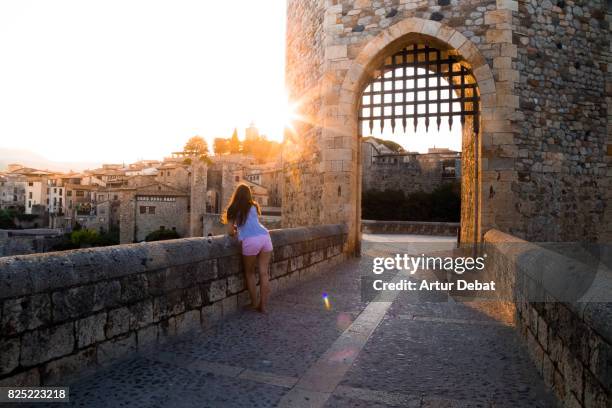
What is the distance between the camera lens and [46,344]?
2.19 meters

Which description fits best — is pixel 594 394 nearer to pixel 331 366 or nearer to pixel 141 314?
pixel 331 366

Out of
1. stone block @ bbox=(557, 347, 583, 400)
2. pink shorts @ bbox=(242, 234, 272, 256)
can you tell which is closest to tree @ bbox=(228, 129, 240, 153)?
pink shorts @ bbox=(242, 234, 272, 256)

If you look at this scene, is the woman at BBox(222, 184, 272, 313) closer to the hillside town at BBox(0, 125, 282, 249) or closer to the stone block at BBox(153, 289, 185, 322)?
the stone block at BBox(153, 289, 185, 322)

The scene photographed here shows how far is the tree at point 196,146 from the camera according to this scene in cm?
7062

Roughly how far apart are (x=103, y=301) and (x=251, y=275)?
1.68 metres

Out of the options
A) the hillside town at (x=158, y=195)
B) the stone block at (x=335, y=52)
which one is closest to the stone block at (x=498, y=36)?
the stone block at (x=335, y=52)

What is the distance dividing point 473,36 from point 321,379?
7263mm

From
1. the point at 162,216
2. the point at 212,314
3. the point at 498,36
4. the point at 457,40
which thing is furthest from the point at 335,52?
the point at 162,216

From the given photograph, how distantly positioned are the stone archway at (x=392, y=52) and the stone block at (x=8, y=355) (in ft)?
22.1

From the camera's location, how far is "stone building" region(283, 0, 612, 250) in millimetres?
7508

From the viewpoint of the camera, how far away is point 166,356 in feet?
9.21

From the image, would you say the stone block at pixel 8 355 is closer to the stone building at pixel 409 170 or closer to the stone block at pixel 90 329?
the stone block at pixel 90 329

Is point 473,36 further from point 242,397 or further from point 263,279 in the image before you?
point 242,397

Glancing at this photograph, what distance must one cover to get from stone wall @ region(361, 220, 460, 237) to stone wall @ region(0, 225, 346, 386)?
43.0 feet
